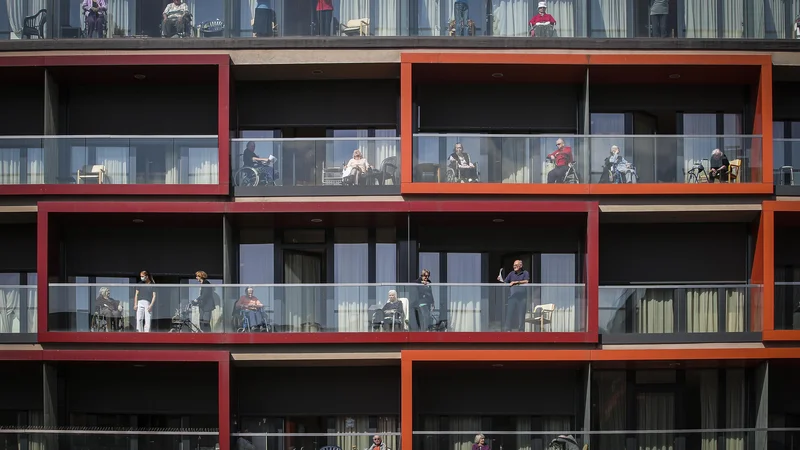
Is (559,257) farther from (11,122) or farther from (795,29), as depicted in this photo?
(11,122)

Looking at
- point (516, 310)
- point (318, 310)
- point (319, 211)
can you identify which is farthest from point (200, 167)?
point (516, 310)

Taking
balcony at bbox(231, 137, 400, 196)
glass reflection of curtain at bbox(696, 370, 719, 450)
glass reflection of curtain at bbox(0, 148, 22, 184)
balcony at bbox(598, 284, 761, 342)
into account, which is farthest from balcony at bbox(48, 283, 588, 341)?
glass reflection of curtain at bbox(696, 370, 719, 450)

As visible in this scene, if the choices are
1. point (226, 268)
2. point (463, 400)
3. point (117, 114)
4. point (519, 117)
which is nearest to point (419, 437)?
point (463, 400)

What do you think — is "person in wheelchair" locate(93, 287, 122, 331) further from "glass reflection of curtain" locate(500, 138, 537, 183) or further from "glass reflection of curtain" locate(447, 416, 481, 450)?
"glass reflection of curtain" locate(500, 138, 537, 183)

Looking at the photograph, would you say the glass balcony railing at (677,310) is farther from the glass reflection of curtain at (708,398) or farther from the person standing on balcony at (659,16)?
the person standing on balcony at (659,16)

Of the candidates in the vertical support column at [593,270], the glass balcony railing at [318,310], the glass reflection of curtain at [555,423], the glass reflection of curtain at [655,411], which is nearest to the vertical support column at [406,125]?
the glass balcony railing at [318,310]

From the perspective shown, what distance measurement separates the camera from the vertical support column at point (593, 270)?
29.1 metres

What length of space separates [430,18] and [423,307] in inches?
260

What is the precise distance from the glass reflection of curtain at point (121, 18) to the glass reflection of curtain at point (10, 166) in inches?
135

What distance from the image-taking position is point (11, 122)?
32188 mm

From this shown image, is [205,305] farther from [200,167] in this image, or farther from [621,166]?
[621,166]

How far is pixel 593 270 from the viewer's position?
96.5 feet

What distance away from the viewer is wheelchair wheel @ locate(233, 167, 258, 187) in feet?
98.3

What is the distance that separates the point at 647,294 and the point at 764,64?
5778 millimetres
